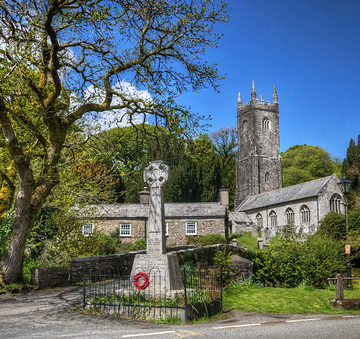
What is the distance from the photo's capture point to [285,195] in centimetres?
4988

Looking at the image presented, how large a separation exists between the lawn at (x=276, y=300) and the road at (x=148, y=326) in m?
0.66

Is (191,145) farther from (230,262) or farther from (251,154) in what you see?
(251,154)

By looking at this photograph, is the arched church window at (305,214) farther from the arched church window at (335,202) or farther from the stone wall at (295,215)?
the arched church window at (335,202)

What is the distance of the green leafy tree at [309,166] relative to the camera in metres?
68.4

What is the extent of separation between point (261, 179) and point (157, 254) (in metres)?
53.1

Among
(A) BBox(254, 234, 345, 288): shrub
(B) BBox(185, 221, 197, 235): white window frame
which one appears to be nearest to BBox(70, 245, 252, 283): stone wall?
(A) BBox(254, 234, 345, 288): shrub

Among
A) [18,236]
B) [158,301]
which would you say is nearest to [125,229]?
[18,236]

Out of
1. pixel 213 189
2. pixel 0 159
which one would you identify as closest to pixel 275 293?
pixel 0 159

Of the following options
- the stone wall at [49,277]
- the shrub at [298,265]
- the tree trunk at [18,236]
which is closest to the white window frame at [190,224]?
the shrub at [298,265]

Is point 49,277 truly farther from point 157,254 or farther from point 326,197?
point 326,197

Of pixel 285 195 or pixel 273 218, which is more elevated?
pixel 285 195

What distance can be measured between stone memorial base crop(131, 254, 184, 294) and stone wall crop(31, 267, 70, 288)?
4.49 m

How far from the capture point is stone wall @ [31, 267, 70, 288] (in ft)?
43.4

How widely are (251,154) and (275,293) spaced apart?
167 feet
